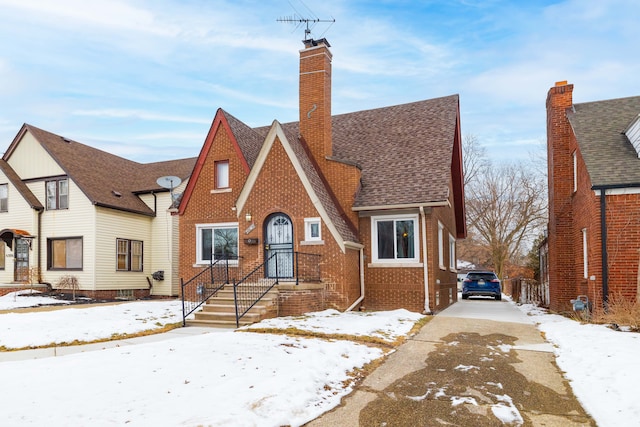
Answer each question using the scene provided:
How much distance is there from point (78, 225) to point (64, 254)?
5.41 ft

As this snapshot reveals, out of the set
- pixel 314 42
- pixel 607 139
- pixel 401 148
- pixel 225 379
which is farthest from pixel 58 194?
pixel 607 139

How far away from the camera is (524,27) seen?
13.5 metres

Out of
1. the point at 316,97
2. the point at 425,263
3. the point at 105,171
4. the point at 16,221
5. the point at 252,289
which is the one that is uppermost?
the point at 316,97

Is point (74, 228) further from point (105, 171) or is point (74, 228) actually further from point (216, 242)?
point (216, 242)

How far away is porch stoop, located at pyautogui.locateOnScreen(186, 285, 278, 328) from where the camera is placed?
36.4 feet

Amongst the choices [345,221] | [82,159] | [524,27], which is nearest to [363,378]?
[345,221]

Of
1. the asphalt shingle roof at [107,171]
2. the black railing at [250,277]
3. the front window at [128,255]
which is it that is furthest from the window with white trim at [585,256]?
the front window at [128,255]

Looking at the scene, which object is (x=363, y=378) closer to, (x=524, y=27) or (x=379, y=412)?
(x=379, y=412)

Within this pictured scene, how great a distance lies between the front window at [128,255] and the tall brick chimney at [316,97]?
11110 millimetres

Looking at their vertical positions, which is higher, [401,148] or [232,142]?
[232,142]

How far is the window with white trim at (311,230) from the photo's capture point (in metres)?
13.5

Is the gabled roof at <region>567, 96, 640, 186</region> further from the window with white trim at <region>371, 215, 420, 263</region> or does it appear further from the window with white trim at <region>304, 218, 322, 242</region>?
the window with white trim at <region>304, 218, 322, 242</region>

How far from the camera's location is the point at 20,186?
70.3 feet

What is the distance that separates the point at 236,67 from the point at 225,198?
4.81 metres
